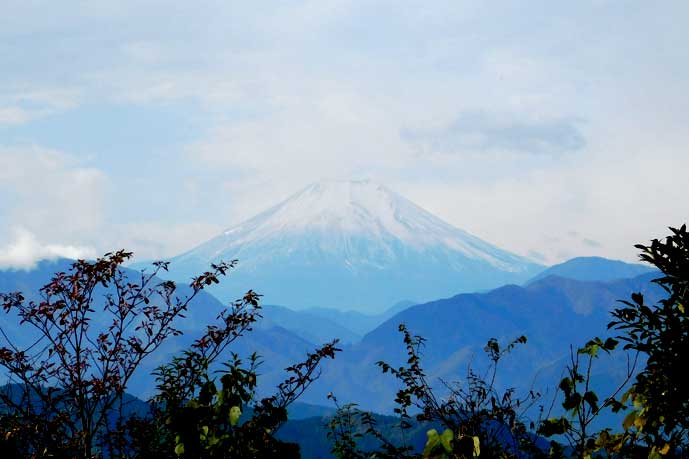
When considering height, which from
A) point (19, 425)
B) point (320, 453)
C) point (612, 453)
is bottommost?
point (320, 453)

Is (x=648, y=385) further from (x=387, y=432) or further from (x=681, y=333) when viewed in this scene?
(x=387, y=432)

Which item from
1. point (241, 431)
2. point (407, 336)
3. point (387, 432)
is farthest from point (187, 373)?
point (387, 432)

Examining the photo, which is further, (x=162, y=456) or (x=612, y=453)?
(x=162, y=456)

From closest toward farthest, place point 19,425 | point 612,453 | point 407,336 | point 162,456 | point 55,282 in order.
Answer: point 612,453 < point 162,456 < point 19,425 < point 55,282 < point 407,336

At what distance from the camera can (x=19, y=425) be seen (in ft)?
29.5

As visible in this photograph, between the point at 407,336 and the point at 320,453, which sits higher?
the point at 407,336

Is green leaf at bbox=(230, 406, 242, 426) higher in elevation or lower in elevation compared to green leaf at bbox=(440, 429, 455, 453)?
higher

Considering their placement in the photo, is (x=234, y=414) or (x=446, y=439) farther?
(x=234, y=414)

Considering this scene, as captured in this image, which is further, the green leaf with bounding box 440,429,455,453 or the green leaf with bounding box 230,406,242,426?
the green leaf with bounding box 230,406,242,426

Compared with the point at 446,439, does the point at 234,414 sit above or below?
above

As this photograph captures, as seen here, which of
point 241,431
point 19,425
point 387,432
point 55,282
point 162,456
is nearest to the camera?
point 241,431

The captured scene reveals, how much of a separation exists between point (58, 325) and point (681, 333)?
697 centimetres

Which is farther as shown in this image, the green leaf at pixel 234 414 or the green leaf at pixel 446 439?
the green leaf at pixel 234 414

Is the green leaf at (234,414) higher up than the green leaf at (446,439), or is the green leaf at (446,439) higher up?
the green leaf at (234,414)
